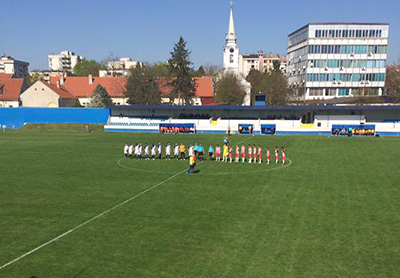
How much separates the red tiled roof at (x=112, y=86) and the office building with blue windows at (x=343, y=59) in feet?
81.8

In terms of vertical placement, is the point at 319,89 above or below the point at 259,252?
above

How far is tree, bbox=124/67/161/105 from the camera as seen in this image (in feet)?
238

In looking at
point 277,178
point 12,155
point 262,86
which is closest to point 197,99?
point 262,86

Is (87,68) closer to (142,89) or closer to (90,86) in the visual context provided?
(90,86)

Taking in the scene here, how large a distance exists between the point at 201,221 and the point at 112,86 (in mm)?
77097

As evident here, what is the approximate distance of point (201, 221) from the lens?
A: 1388 centimetres

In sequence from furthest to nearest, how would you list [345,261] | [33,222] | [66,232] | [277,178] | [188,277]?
1. [277,178]
2. [33,222]
3. [66,232]
4. [345,261]
5. [188,277]

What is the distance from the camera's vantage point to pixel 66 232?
12.8 metres

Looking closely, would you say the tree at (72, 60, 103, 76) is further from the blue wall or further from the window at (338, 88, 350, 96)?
the window at (338, 88, 350, 96)

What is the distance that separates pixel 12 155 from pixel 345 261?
30.7 meters

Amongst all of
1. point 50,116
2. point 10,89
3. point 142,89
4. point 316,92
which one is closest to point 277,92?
point 316,92

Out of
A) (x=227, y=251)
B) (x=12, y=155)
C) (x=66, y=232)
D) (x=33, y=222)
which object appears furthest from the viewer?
(x=12, y=155)

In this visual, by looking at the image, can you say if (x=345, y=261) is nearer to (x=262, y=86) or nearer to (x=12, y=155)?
(x=12, y=155)

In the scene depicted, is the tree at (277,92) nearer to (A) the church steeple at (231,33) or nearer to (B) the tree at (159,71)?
(A) the church steeple at (231,33)
